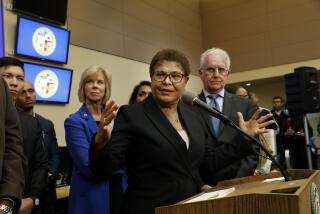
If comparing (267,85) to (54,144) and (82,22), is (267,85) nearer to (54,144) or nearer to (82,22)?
(82,22)

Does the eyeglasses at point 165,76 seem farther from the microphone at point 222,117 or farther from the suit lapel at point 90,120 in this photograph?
the suit lapel at point 90,120

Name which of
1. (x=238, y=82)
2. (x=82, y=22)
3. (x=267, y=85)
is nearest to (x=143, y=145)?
A: (x=82, y=22)

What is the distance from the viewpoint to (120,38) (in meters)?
6.18

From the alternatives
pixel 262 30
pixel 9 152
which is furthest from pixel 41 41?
pixel 262 30

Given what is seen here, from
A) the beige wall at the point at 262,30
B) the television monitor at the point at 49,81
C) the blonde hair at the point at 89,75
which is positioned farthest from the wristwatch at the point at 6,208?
the beige wall at the point at 262,30

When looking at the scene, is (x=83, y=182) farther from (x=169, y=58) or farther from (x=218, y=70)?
(x=218, y=70)

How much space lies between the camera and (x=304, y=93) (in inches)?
181

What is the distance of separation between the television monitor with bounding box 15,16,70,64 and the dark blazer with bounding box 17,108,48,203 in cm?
242

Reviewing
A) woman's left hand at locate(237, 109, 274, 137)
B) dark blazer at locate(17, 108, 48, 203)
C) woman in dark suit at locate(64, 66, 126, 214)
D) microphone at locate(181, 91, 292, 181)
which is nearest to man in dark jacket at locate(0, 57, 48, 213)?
dark blazer at locate(17, 108, 48, 203)

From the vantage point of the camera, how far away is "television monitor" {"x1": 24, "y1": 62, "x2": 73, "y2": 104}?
14.1ft

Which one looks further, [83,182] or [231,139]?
[83,182]

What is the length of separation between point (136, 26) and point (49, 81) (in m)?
2.58

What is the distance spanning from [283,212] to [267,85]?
8682mm

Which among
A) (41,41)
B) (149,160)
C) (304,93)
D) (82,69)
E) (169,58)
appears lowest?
(149,160)
